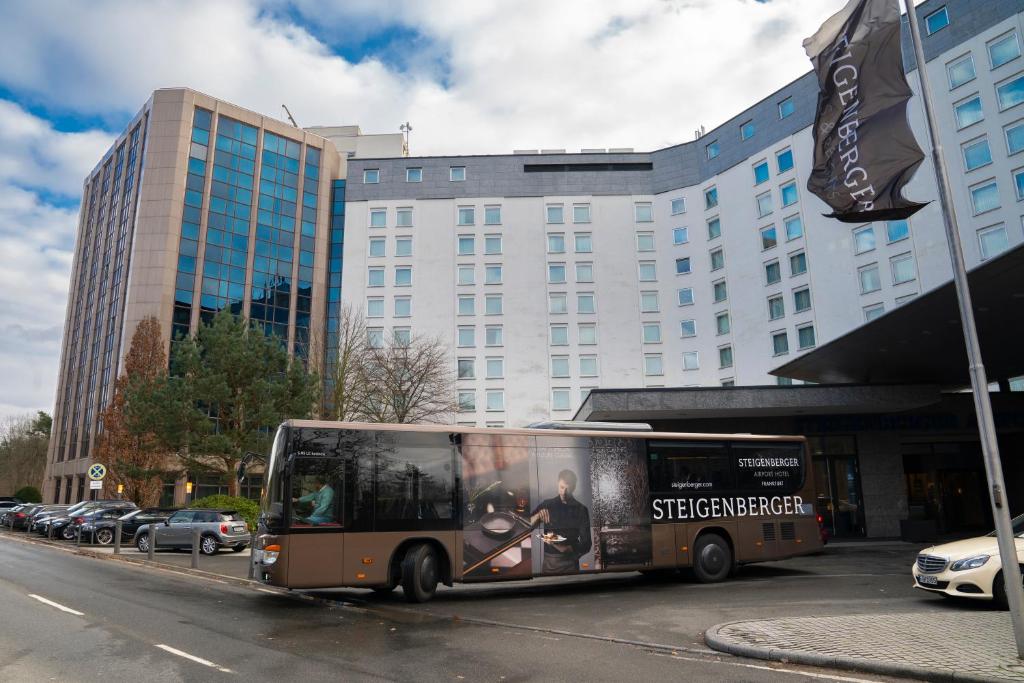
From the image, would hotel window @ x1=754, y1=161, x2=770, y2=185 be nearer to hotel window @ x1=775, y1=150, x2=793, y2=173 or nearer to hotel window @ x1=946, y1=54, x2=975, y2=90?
hotel window @ x1=775, y1=150, x2=793, y2=173

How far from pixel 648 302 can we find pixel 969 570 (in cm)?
4537

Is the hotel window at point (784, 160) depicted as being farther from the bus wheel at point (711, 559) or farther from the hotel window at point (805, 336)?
the bus wheel at point (711, 559)

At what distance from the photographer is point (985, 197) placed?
127 feet

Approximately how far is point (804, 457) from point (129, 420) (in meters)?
33.3

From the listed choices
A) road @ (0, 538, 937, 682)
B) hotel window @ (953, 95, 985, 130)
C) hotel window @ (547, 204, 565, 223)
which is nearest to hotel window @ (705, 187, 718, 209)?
hotel window @ (547, 204, 565, 223)

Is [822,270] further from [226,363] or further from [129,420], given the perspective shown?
[129,420]

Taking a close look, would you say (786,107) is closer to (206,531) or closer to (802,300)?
(802,300)

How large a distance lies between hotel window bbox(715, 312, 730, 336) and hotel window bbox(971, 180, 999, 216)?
56.5 feet

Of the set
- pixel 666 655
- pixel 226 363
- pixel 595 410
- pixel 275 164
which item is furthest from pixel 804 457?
pixel 275 164

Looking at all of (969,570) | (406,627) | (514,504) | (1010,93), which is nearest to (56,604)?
(406,627)

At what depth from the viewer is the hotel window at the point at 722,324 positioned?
5166cm

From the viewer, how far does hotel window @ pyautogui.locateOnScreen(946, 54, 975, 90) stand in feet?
131

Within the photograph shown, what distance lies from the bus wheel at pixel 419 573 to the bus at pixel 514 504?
0.03 metres

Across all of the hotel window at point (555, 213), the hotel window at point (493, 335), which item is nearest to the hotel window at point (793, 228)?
the hotel window at point (555, 213)
